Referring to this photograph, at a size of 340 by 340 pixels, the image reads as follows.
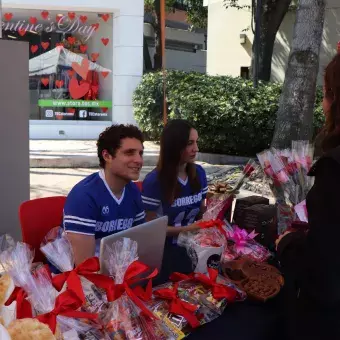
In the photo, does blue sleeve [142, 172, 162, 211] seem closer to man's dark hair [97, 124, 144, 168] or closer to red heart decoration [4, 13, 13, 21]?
man's dark hair [97, 124, 144, 168]

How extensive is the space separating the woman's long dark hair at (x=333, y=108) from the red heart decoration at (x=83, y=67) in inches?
407

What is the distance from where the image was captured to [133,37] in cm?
1082

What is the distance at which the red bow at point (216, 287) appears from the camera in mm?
1812

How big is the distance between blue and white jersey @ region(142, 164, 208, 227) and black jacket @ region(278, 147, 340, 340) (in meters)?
1.46

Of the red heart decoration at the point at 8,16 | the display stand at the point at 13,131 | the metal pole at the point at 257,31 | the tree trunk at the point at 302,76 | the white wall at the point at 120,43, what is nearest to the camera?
the display stand at the point at 13,131

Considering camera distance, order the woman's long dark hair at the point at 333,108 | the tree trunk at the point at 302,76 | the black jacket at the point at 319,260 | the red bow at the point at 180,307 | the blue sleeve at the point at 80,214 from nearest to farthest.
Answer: the black jacket at the point at 319,260, the woman's long dark hair at the point at 333,108, the red bow at the point at 180,307, the blue sleeve at the point at 80,214, the tree trunk at the point at 302,76

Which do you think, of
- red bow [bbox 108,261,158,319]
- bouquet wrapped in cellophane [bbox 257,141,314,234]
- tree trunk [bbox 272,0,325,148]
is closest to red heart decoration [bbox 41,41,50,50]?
tree trunk [bbox 272,0,325,148]

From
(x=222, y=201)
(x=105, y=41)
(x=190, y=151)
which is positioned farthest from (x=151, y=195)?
(x=105, y=41)

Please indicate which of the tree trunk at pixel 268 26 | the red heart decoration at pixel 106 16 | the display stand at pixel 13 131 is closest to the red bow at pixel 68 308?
the display stand at pixel 13 131

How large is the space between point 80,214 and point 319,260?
4.24 ft

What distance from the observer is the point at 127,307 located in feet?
5.10

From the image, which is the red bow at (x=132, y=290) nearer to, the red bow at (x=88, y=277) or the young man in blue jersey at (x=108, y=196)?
the red bow at (x=88, y=277)

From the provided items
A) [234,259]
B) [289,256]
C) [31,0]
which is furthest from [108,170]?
[31,0]

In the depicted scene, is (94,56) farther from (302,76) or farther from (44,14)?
(302,76)
